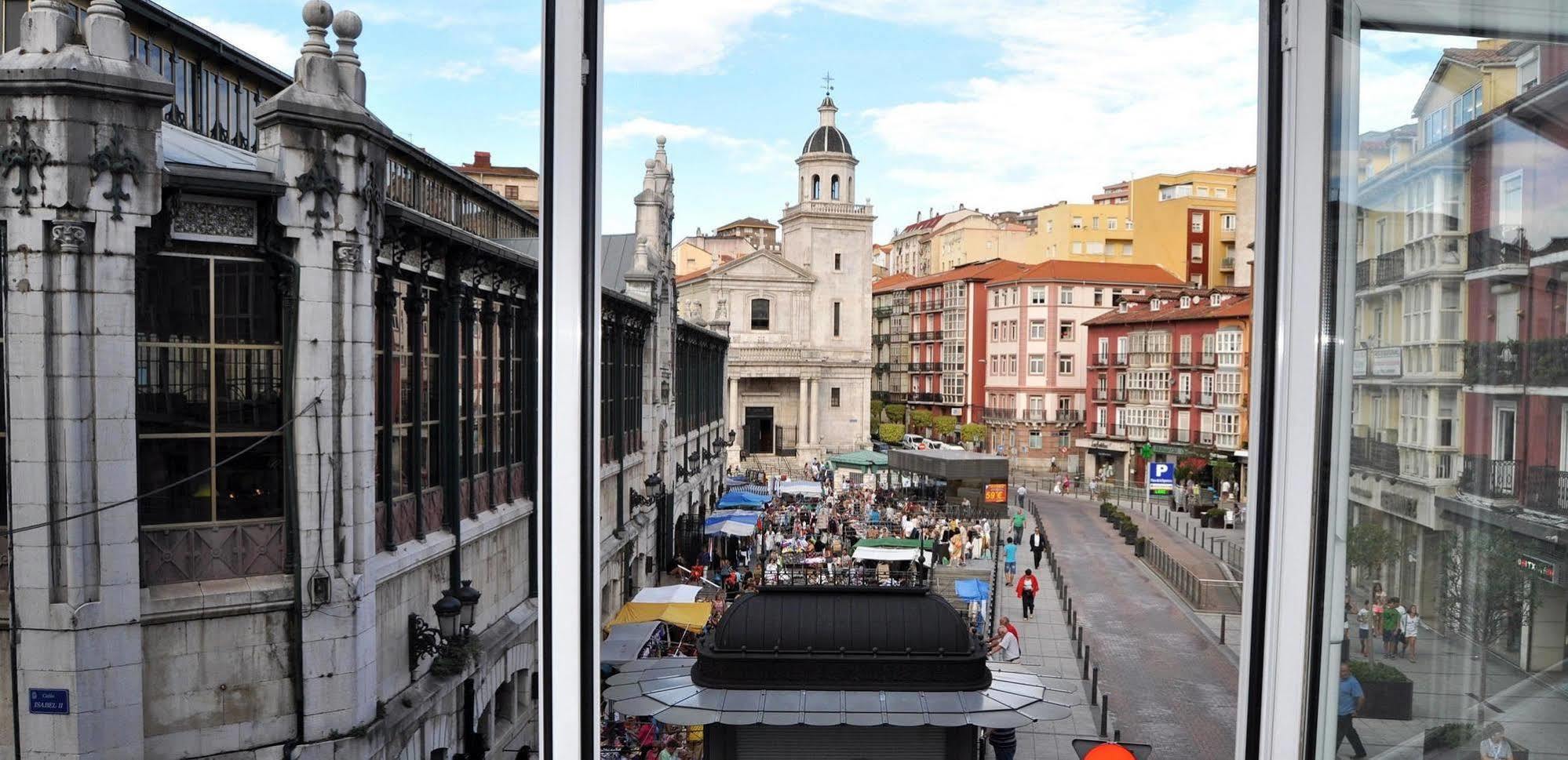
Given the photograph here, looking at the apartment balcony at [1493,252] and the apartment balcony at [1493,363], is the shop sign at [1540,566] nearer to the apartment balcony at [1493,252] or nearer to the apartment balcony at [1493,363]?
the apartment balcony at [1493,363]

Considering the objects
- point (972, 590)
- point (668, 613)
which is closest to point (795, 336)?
point (972, 590)

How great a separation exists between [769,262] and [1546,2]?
18224 mm

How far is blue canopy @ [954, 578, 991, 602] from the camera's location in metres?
7.27

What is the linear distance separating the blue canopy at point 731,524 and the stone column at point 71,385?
764 cm

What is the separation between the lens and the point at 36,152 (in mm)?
2324

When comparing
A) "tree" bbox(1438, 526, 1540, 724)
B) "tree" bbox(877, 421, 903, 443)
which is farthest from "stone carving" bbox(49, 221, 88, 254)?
"tree" bbox(877, 421, 903, 443)

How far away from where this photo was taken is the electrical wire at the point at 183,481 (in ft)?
7.61

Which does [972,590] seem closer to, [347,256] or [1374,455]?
Result: [347,256]

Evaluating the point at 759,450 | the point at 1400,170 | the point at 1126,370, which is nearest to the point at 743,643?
the point at 1400,170

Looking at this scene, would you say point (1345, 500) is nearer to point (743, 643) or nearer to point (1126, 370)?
point (743, 643)

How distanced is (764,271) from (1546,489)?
61.3ft

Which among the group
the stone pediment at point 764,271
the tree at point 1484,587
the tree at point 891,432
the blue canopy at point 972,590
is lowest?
the blue canopy at point 972,590

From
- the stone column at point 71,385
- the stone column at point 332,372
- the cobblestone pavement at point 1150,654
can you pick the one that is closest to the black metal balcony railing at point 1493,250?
the stone column at point 332,372

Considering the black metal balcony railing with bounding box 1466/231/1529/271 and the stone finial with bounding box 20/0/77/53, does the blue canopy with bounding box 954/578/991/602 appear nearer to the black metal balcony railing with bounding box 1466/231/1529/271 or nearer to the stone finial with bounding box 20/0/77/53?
the black metal balcony railing with bounding box 1466/231/1529/271
